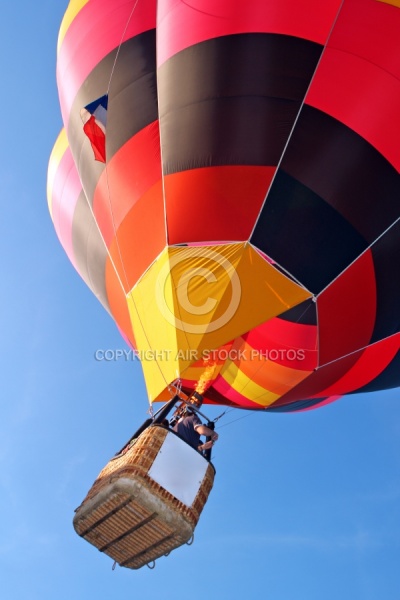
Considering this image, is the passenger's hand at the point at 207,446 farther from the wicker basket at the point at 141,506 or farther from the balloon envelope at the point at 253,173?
the balloon envelope at the point at 253,173

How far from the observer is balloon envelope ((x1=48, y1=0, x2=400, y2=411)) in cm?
505

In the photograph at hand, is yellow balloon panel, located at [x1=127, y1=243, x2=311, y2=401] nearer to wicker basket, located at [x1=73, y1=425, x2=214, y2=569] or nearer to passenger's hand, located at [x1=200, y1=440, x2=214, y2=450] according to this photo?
passenger's hand, located at [x1=200, y1=440, x2=214, y2=450]

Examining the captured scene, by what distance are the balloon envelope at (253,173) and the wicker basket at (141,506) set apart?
839 mm

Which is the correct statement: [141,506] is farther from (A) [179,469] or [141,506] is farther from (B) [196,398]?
(B) [196,398]

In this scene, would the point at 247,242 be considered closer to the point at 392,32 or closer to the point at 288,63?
the point at 288,63

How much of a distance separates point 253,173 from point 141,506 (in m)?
2.64

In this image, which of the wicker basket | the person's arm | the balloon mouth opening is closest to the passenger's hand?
the person's arm

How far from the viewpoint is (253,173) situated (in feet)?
16.7

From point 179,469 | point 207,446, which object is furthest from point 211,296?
point 179,469

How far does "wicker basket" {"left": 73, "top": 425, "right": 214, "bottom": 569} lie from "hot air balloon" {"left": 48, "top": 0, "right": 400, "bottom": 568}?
0.83 metres

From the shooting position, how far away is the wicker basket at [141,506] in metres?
4.33

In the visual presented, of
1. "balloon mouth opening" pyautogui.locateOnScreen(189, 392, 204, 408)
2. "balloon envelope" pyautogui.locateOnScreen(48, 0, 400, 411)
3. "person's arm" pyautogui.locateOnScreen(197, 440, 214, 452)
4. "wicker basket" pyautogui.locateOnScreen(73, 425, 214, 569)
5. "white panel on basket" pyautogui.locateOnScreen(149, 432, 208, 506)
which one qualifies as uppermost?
"balloon envelope" pyautogui.locateOnScreen(48, 0, 400, 411)

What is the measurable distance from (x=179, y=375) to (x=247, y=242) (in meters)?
1.20

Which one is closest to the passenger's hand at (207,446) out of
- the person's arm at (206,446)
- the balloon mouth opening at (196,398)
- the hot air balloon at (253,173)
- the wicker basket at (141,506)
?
the person's arm at (206,446)
